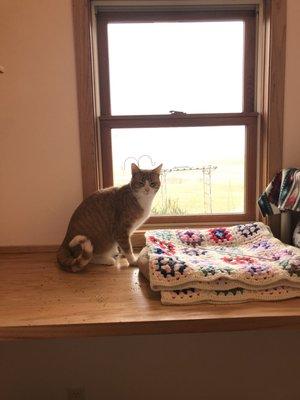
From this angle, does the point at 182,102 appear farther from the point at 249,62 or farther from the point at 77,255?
the point at 77,255

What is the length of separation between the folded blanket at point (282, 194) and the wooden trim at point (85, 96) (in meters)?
0.79

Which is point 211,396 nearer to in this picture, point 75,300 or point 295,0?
point 75,300

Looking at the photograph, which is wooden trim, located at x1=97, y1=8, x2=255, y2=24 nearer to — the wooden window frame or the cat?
the wooden window frame

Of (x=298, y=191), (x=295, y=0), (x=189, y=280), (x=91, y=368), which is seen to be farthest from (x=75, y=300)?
(x=295, y=0)

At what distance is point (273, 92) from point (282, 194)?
1.53 feet

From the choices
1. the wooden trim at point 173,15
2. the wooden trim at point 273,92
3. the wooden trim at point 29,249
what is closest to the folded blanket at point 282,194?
the wooden trim at point 273,92

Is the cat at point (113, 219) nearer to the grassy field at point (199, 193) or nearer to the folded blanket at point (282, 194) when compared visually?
the grassy field at point (199, 193)

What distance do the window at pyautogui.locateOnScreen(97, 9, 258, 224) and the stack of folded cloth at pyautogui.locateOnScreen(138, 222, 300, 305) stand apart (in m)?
0.47

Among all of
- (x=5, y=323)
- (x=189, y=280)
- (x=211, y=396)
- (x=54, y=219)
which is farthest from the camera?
(x=54, y=219)

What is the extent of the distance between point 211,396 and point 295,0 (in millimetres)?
1774

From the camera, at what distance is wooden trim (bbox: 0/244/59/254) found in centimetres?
163

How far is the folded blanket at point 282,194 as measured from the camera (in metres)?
1.42

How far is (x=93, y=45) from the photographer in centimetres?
156

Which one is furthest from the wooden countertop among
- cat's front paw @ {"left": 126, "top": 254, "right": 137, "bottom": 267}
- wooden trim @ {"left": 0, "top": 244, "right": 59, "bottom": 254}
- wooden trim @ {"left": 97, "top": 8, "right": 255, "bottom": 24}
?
wooden trim @ {"left": 97, "top": 8, "right": 255, "bottom": 24}
